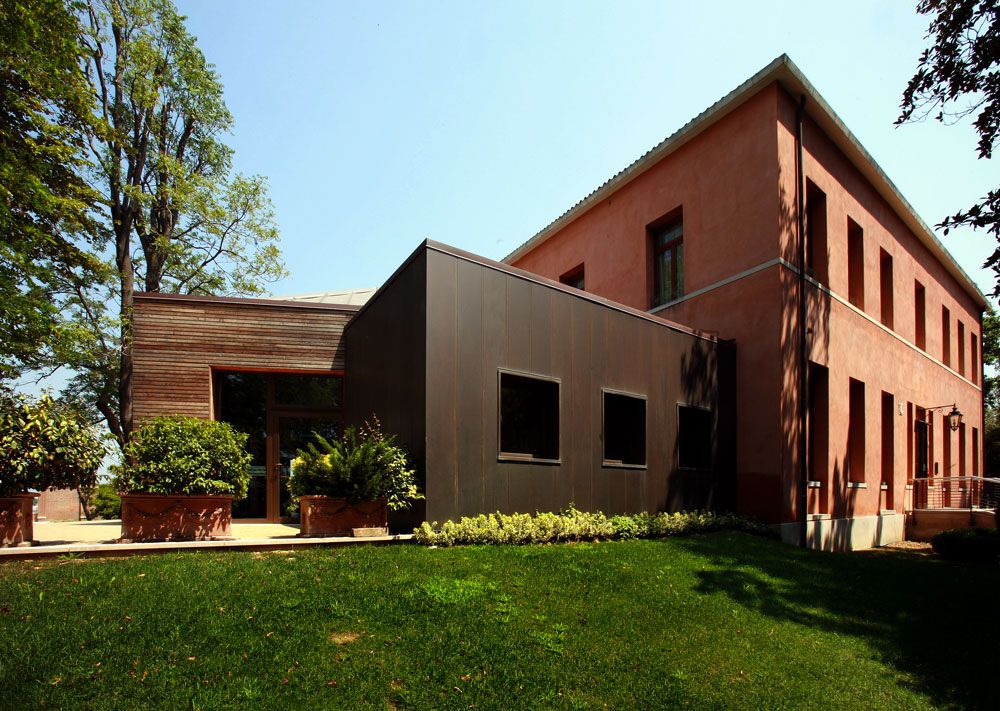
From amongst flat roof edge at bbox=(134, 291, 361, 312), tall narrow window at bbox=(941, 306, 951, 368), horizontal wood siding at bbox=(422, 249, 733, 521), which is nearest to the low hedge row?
horizontal wood siding at bbox=(422, 249, 733, 521)

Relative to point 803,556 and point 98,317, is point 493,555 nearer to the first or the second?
point 803,556

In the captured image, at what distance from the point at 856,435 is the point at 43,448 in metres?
15.3

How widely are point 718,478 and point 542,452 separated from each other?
460 cm

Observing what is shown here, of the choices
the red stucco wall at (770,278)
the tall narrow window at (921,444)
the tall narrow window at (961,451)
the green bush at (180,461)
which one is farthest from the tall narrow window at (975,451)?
the green bush at (180,461)

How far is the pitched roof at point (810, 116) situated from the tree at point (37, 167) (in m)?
13.2

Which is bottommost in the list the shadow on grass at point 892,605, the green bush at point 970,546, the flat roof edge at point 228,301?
the green bush at point 970,546

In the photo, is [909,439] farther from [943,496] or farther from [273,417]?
[273,417]

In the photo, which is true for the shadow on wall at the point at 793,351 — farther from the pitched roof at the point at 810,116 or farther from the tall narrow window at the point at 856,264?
the tall narrow window at the point at 856,264

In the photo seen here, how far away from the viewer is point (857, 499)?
13.7 metres

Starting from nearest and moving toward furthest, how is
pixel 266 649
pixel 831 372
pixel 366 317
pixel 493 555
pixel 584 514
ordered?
pixel 266 649
pixel 493 555
pixel 584 514
pixel 366 317
pixel 831 372

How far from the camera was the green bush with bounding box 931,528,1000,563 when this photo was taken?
1174 cm

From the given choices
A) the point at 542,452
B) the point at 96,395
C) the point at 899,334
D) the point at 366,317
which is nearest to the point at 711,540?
the point at 542,452

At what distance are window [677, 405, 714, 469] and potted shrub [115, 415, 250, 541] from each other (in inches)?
302

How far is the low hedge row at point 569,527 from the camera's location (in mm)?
7262
